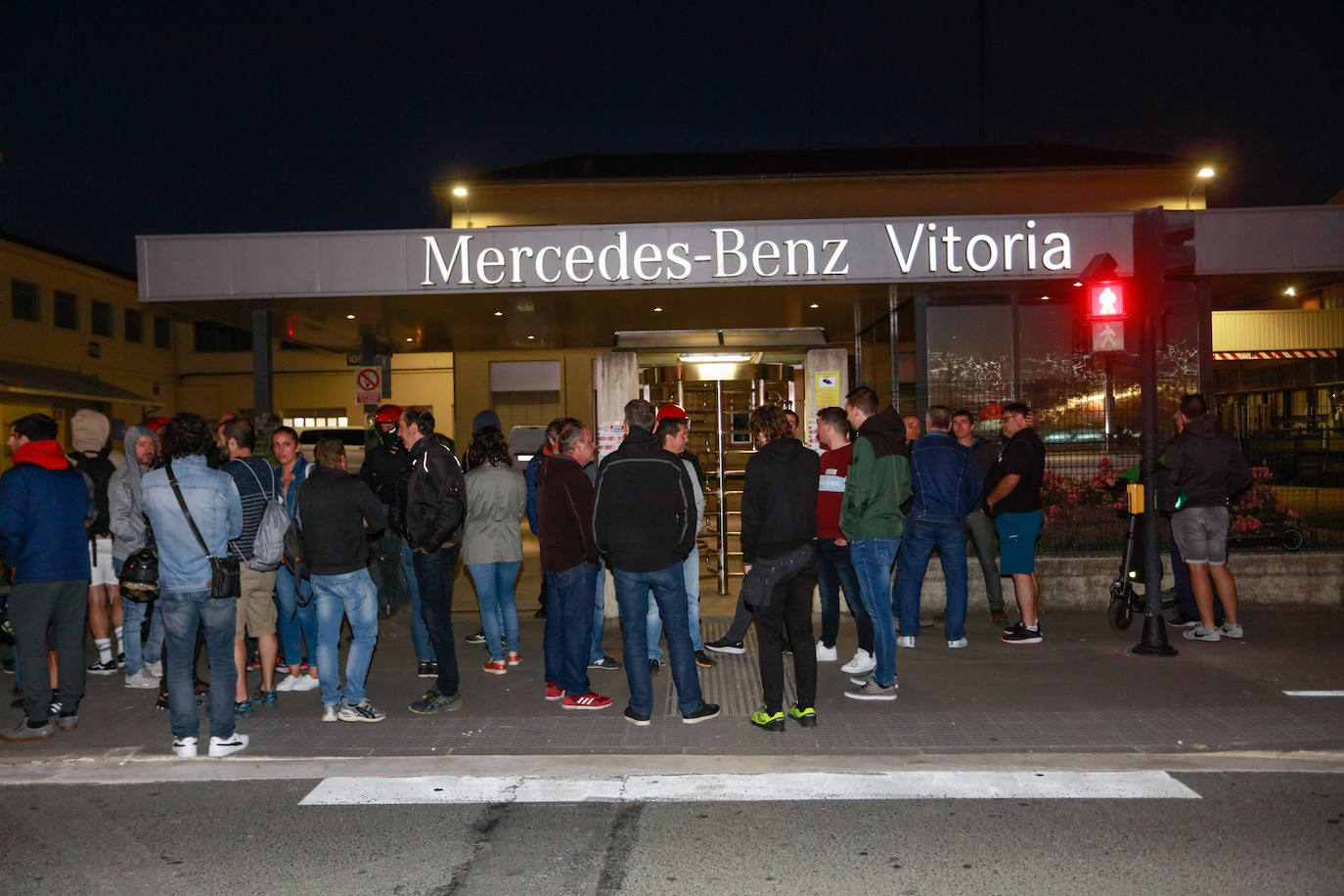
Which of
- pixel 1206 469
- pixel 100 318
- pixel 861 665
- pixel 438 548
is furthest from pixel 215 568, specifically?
pixel 100 318

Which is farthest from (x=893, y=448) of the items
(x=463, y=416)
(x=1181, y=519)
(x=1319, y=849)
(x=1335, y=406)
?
(x=463, y=416)

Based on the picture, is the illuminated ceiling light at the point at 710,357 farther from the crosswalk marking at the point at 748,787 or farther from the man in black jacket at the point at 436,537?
the crosswalk marking at the point at 748,787

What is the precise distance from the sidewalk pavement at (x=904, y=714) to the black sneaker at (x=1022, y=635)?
0.10 meters

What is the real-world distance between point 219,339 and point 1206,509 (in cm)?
3456

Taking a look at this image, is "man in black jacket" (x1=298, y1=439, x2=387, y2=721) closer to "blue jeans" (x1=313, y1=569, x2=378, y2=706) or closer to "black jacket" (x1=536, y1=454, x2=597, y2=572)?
"blue jeans" (x1=313, y1=569, x2=378, y2=706)

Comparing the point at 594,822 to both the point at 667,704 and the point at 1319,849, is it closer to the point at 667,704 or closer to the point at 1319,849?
the point at 667,704

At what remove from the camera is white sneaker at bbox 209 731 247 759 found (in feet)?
19.6

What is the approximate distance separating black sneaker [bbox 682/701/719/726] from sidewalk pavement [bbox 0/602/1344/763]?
0.05 m

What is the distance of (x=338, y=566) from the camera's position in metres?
6.44

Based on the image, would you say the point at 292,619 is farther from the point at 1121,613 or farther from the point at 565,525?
the point at 1121,613

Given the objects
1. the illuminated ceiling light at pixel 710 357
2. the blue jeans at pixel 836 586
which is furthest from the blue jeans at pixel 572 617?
the illuminated ceiling light at pixel 710 357

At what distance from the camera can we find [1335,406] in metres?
12.6

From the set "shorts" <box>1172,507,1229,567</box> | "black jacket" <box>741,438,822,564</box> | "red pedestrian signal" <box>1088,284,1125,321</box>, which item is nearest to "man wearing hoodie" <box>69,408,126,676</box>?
"black jacket" <box>741,438,822,564</box>

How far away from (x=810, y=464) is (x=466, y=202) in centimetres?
1902
